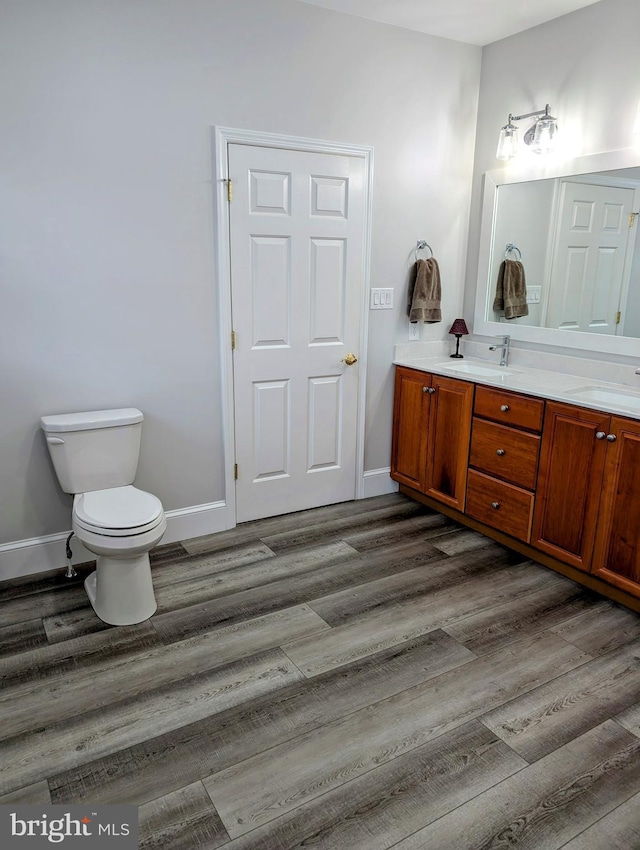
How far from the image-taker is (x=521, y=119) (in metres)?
3.35

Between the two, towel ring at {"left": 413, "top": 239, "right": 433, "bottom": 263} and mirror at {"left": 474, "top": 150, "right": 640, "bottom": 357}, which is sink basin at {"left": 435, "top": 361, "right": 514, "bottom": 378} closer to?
mirror at {"left": 474, "top": 150, "right": 640, "bottom": 357}

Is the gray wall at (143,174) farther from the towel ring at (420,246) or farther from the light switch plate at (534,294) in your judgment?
the light switch plate at (534,294)

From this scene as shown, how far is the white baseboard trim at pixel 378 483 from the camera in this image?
3.82 metres

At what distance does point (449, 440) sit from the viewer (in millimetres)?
3385

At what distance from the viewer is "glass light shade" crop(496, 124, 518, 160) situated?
3357 mm

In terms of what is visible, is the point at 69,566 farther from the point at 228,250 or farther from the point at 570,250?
the point at 570,250

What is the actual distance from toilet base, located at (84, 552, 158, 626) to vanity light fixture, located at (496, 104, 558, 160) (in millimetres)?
2782

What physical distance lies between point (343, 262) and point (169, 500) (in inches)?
62.2

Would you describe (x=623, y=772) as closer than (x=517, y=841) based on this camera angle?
No

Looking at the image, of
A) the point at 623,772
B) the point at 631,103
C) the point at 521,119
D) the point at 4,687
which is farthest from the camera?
the point at 521,119

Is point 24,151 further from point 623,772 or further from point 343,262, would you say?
point 623,772

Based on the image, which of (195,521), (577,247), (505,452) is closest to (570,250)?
(577,247)

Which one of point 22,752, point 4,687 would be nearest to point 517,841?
point 22,752

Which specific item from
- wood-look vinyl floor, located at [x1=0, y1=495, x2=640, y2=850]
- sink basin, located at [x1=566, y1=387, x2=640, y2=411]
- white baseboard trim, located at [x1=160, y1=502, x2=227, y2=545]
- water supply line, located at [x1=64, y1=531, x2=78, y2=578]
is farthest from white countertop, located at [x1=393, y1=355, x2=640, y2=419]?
water supply line, located at [x1=64, y1=531, x2=78, y2=578]
